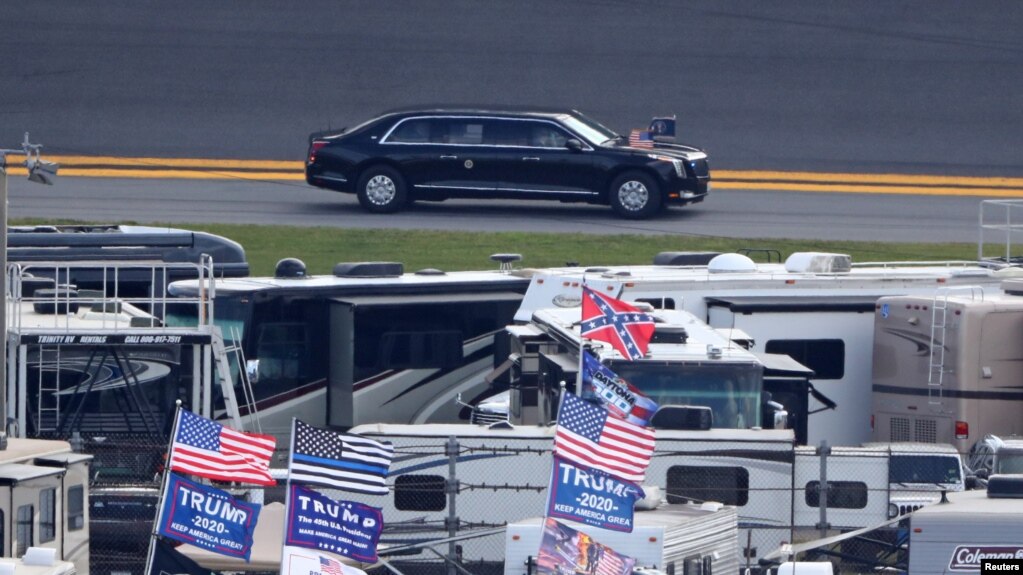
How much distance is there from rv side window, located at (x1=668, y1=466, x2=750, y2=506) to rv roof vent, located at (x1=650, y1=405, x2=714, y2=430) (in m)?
0.43

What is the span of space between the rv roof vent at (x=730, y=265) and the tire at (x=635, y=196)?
8.54 metres

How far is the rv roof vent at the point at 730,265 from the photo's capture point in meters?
19.2

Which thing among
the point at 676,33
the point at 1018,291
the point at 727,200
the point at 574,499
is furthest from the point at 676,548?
the point at 676,33

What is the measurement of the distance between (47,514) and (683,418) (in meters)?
5.58

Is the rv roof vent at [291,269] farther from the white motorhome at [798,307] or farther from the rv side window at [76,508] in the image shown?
the rv side window at [76,508]

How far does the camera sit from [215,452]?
38.0 ft

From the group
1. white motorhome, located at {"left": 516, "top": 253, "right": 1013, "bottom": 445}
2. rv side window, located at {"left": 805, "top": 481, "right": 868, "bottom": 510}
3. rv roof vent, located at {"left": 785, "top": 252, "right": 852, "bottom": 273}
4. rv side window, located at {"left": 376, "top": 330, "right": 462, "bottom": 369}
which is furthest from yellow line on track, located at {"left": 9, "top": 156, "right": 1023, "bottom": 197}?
rv side window, located at {"left": 805, "top": 481, "right": 868, "bottom": 510}

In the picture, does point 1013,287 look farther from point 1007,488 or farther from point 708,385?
point 1007,488

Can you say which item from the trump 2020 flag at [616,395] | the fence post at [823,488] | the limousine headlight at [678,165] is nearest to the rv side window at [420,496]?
the trump 2020 flag at [616,395]

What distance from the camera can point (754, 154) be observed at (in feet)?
114

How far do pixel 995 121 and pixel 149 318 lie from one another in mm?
25586

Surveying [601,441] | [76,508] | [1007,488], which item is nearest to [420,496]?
[601,441]

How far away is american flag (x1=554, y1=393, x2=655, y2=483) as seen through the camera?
1160 centimetres

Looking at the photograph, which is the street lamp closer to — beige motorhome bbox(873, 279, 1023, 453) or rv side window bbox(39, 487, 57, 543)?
rv side window bbox(39, 487, 57, 543)
